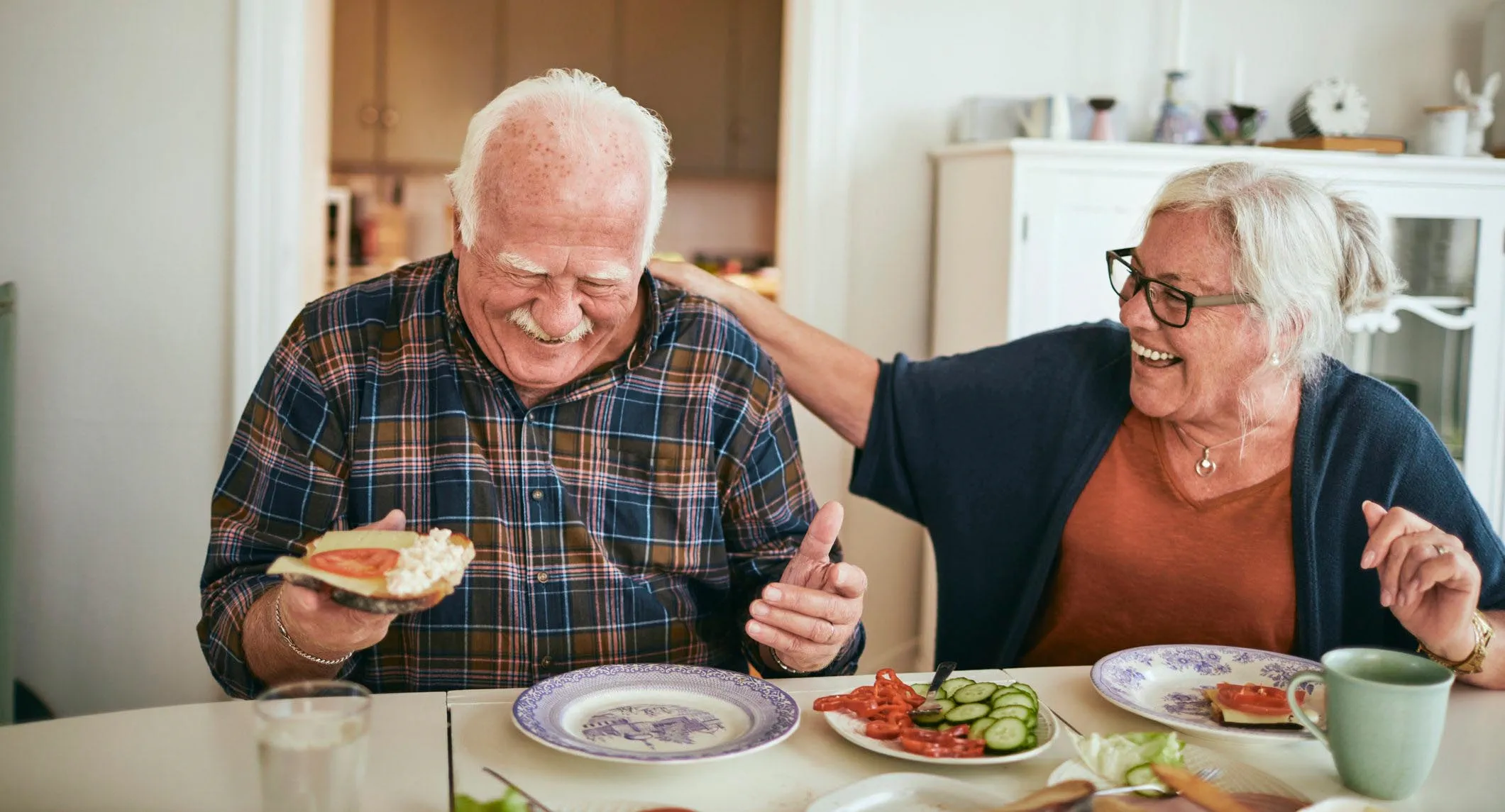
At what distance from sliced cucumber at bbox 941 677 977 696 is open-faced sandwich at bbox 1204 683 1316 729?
255mm

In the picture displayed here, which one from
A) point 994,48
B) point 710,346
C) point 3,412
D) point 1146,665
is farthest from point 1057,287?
point 3,412

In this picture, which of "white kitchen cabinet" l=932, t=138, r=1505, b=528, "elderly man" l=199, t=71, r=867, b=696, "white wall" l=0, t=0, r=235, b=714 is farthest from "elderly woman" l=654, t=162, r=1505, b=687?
"white wall" l=0, t=0, r=235, b=714

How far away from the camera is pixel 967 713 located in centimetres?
122

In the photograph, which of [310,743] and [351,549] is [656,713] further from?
[310,743]

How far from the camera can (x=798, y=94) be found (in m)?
2.97

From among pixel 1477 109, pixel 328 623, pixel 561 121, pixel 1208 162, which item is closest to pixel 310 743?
pixel 328 623

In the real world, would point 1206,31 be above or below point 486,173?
above

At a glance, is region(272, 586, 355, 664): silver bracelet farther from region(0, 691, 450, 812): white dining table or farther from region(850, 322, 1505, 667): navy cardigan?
region(850, 322, 1505, 667): navy cardigan

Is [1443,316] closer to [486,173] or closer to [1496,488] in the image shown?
[1496,488]

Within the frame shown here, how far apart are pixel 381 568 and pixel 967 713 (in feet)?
1.90

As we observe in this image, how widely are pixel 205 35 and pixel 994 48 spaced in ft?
5.91

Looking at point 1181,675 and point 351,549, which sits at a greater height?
point 351,549

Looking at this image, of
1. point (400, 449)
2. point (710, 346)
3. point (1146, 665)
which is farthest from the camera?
point (710, 346)

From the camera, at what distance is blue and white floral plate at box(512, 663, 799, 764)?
1.13 meters
